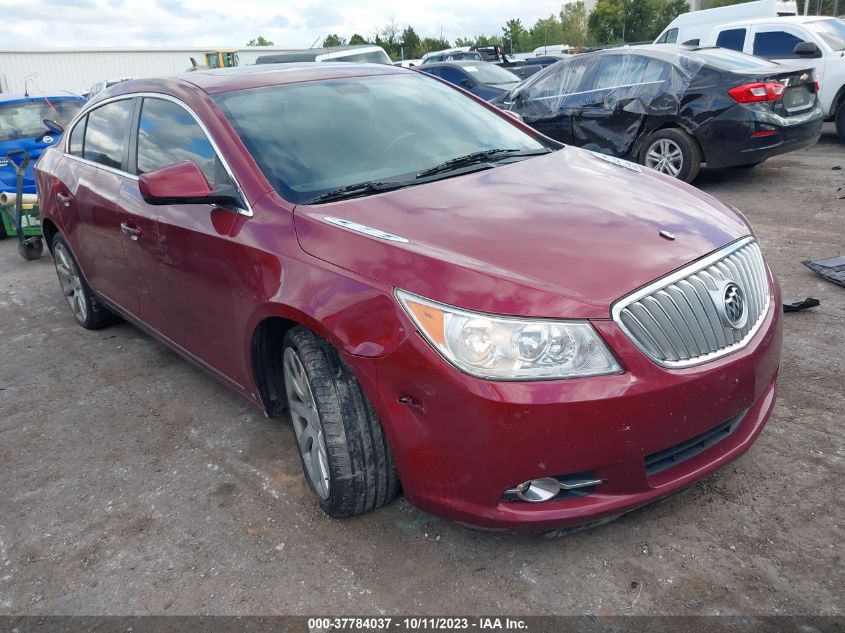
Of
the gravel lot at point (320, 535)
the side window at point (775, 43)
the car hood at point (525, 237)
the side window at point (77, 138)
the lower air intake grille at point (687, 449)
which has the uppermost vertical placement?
the side window at point (775, 43)

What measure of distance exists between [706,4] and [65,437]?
74.4m

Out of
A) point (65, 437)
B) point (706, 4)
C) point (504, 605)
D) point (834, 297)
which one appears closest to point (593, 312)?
point (504, 605)

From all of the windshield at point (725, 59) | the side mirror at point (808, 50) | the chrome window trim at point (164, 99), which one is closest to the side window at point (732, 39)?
the side mirror at point (808, 50)

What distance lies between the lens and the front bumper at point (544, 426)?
6.48ft

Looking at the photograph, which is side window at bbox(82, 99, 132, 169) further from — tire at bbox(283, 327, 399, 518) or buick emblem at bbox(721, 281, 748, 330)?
buick emblem at bbox(721, 281, 748, 330)

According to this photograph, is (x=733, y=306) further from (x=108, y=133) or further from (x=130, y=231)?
(x=108, y=133)

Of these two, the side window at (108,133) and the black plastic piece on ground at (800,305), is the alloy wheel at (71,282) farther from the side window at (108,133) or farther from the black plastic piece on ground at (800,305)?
the black plastic piece on ground at (800,305)

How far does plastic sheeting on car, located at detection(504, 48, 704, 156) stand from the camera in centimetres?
738

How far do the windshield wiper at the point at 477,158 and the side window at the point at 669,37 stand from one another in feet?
42.4

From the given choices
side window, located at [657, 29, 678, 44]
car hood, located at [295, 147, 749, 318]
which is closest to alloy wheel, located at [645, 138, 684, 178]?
car hood, located at [295, 147, 749, 318]

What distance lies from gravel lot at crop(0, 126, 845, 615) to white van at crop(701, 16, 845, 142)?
731 centimetres

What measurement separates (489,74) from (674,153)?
6.91m

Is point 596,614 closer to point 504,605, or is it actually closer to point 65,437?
point 504,605

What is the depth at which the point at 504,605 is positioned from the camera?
2.20 m
